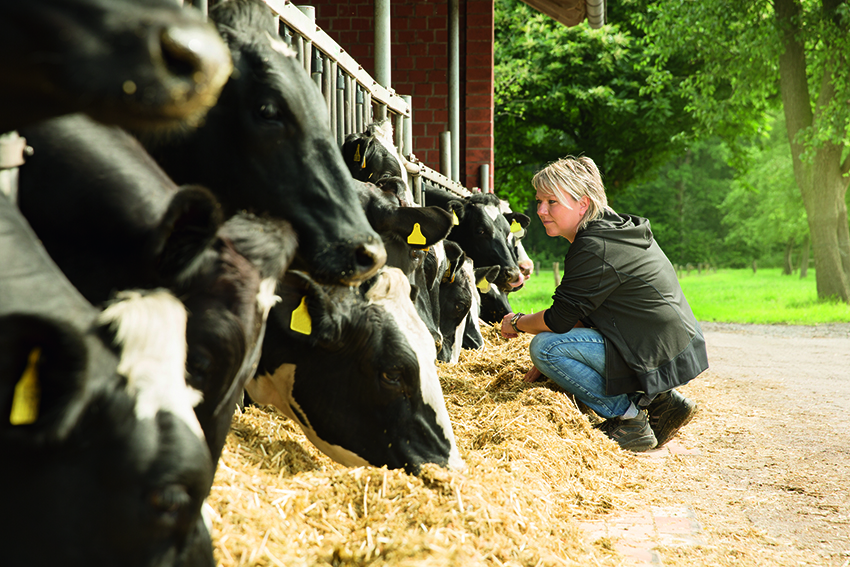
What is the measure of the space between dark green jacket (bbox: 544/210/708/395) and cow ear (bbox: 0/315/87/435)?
3562 mm

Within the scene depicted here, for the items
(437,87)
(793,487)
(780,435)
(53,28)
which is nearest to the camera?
(53,28)

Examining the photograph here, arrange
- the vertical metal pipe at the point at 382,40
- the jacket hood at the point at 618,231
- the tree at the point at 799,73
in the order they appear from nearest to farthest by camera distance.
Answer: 1. the jacket hood at the point at 618,231
2. the vertical metal pipe at the point at 382,40
3. the tree at the point at 799,73

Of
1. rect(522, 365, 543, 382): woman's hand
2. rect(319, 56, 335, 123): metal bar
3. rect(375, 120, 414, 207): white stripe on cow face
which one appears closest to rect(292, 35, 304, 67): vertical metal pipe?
rect(319, 56, 335, 123): metal bar

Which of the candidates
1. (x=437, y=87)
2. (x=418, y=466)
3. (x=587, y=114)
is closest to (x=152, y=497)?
(x=418, y=466)

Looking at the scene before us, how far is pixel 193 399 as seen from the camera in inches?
55.3

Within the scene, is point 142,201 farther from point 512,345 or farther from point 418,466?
point 512,345

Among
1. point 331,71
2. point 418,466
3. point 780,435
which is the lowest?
point 780,435

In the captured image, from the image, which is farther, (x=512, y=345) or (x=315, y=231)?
(x=512, y=345)

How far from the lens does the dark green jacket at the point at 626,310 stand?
446cm

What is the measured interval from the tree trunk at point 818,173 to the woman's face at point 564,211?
45.0 feet

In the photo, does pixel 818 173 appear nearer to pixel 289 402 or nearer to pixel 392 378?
pixel 392 378

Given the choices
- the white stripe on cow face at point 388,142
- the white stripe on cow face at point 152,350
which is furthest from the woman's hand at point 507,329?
the white stripe on cow face at point 152,350

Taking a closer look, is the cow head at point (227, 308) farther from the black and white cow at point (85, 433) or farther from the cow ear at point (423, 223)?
the cow ear at point (423, 223)

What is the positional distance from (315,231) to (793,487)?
3052mm
